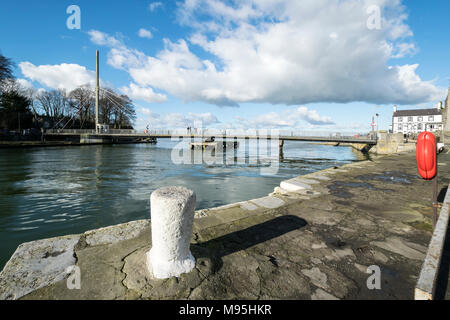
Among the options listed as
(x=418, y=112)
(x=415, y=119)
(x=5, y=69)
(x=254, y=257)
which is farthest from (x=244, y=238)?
(x=418, y=112)

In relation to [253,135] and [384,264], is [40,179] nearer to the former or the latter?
[384,264]

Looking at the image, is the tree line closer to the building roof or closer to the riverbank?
the riverbank

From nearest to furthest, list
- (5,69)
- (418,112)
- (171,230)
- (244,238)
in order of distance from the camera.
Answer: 1. (171,230)
2. (244,238)
3. (5,69)
4. (418,112)

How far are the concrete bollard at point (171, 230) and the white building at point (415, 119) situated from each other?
81428mm

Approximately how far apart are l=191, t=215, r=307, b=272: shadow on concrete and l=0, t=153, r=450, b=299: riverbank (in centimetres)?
1

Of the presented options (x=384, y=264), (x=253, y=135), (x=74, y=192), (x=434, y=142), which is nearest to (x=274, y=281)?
(x=384, y=264)

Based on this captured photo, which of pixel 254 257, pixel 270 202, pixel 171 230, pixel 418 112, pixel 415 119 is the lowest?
pixel 254 257

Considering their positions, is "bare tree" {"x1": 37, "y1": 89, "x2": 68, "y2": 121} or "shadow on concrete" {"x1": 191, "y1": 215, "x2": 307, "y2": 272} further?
"bare tree" {"x1": 37, "y1": 89, "x2": 68, "y2": 121}

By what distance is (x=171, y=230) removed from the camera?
212cm

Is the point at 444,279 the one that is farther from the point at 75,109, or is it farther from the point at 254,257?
the point at 75,109

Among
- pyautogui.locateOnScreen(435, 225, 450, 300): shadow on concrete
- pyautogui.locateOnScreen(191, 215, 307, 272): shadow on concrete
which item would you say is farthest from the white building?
pyautogui.locateOnScreen(191, 215, 307, 272): shadow on concrete

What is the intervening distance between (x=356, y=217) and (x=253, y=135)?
3581cm

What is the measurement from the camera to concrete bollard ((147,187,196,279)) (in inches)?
81.4

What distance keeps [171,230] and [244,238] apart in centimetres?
133
